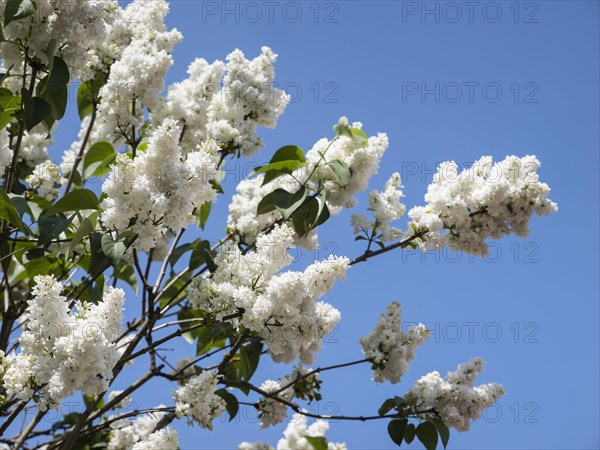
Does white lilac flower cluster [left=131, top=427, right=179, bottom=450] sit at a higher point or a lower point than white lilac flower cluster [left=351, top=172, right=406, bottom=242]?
lower

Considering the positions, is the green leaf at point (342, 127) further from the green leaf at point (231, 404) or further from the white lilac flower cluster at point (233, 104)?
the green leaf at point (231, 404)

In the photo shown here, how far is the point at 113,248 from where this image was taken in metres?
2.97

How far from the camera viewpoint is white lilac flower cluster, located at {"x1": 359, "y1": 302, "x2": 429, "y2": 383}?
410cm

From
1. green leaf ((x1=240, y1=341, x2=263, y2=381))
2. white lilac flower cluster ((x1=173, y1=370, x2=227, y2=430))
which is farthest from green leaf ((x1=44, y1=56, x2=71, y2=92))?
green leaf ((x1=240, y1=341, x2=263, y2=381))

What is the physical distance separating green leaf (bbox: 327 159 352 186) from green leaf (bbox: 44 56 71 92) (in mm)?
1308

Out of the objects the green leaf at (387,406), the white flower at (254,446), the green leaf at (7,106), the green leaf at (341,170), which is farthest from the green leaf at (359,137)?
the white flower at (254,446)

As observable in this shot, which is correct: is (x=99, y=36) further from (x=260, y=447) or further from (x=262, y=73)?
(x=260, y=447)

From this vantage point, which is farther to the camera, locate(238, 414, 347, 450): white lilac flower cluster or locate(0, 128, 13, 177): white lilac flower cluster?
locate(238, 414, 347, 450): white lilac flower cluster

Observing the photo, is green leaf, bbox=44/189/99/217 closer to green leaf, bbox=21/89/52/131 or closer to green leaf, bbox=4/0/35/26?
green leaf, bbox=21/89/52/131

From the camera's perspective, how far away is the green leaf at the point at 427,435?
3932mm

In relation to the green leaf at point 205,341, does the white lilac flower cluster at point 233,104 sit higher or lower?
higher

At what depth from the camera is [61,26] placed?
10.5 ft

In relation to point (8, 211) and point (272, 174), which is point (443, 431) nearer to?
point (272, 174)

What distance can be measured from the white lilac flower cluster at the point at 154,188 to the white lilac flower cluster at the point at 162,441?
2.81ft
